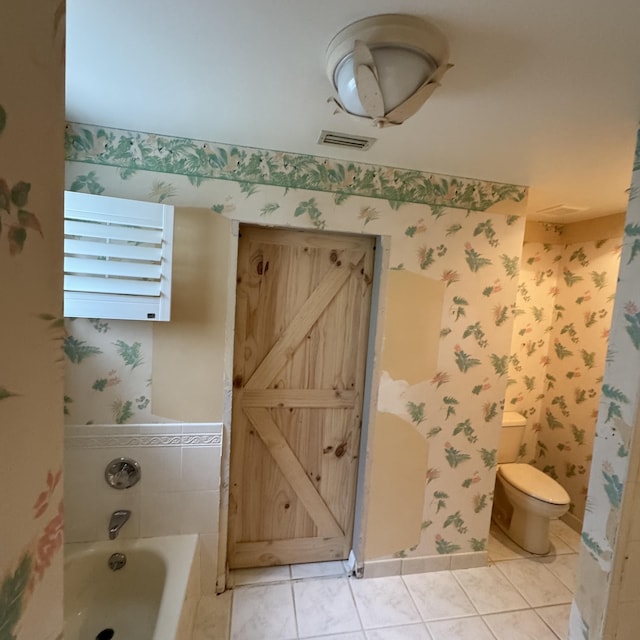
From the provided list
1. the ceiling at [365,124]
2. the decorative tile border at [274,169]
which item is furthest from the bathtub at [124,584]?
the ceiling at [365,124]

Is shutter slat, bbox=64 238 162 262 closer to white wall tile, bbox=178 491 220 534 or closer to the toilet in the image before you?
white wall tile, bbox=178 491 220 534

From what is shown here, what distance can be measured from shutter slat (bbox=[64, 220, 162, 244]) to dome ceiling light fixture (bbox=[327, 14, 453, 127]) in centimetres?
97

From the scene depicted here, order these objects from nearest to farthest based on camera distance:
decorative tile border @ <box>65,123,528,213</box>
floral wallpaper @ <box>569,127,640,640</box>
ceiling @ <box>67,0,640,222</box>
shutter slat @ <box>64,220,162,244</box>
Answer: ceiling @ <box>67,0,640,222</box> → floral wallpaper @ <box>569,127,640,640</box> → shutter slat @ <box>64,220,162,244</box> → decorative tile border @ <box>65,123,528,213</box>

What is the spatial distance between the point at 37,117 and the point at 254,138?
1354 millimetres

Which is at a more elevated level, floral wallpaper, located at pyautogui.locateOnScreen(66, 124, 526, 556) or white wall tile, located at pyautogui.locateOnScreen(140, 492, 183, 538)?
floral wallpaper, located at pyautogui.locateOnScreen(66, 124, 526, 556)

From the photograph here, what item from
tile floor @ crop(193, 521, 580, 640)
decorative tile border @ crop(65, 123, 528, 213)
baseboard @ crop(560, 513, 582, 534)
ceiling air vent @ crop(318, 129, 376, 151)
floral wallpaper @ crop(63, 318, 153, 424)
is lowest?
tile floor @ crop(193, 521, 580, 640)

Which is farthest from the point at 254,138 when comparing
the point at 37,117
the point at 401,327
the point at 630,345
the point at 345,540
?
the point at 345,540

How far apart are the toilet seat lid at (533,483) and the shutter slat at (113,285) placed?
2520 mm

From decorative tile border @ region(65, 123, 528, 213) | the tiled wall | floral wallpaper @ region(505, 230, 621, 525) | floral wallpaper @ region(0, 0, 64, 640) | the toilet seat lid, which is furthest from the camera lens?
floral wallpaper @ region(505, 230, 621, 525)

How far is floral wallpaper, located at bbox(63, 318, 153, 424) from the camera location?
170cm

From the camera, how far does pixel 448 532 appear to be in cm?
220

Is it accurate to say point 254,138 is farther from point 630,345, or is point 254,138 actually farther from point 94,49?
point 630,345

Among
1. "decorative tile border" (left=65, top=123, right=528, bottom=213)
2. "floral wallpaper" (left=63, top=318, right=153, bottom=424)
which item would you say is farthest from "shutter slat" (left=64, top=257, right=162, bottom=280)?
"decorative tile border" (left=65, top=123, right=528, bottom=213)

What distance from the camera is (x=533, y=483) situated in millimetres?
2447
